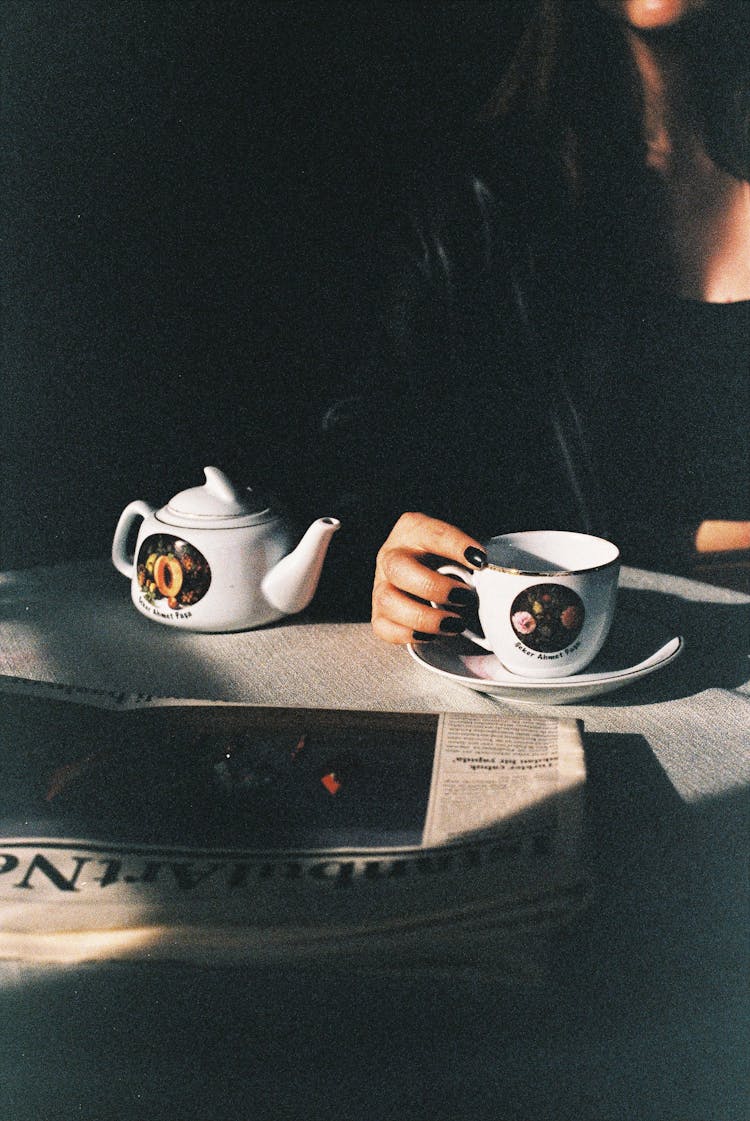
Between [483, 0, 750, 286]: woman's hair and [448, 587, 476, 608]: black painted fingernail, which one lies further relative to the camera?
[483, 0, 750, 286]: woman's hair

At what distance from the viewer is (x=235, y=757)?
348 millimetres

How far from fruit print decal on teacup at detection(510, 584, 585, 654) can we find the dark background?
766 mm

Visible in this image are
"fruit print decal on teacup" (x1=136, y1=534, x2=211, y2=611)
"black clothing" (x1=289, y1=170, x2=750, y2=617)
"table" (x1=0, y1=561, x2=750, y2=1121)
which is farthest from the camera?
"black clothing" (x1=289, y1=170, x2=750, y2=617)

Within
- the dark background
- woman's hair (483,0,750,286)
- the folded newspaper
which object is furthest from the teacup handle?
woman's hair (483,0,750,286)

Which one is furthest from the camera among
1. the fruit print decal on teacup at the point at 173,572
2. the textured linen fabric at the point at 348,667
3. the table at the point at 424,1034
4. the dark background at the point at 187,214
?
the dark background at the point at 187,214

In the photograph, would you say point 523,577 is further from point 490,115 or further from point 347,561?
point 490,115

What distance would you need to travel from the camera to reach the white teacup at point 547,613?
44cm

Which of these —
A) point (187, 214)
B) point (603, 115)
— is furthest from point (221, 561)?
point (603, 115)

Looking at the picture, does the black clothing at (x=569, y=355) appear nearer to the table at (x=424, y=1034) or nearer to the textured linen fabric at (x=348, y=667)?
the textured linen fabric at (x=348, y=667)

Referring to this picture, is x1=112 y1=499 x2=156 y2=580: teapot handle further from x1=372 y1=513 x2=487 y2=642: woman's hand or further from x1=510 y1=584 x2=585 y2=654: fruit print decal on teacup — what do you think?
Result: x1=510 y1=584 x2=585 y2=654: fruit print decal on teacup

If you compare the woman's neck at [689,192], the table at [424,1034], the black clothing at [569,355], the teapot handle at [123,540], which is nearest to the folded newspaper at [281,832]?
the table at [424,1034]

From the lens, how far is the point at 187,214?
1063 millimetres

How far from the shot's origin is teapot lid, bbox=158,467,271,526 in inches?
21.7

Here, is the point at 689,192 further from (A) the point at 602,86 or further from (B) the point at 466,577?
(B) the point at 466,577
